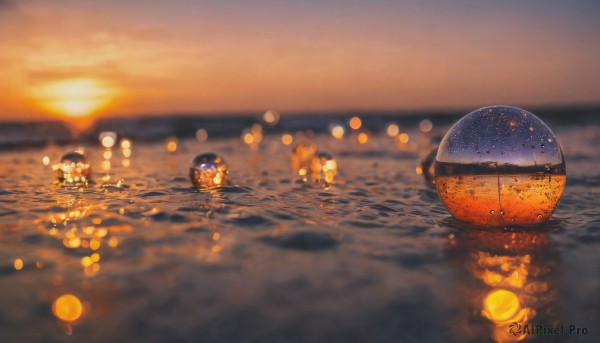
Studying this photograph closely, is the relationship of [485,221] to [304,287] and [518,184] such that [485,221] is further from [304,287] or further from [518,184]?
[304,287]

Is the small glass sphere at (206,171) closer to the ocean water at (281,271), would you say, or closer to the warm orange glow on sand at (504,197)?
the ocean water at (281,271)

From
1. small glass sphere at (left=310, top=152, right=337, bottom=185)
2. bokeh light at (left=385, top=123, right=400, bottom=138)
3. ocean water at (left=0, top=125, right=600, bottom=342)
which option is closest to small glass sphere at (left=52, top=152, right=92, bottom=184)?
ocean water at (left=0, top=125, right=600, bottom=342)

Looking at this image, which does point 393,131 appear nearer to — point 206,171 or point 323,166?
point 323,166

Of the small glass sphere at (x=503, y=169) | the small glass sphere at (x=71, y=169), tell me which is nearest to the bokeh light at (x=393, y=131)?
the small glass sphere at (x=71, y=169)

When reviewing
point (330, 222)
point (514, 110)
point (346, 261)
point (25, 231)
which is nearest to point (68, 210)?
point (25, 231)

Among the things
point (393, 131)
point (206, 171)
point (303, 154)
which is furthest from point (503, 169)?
point (393, 131)

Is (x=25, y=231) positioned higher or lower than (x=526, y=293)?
higher
